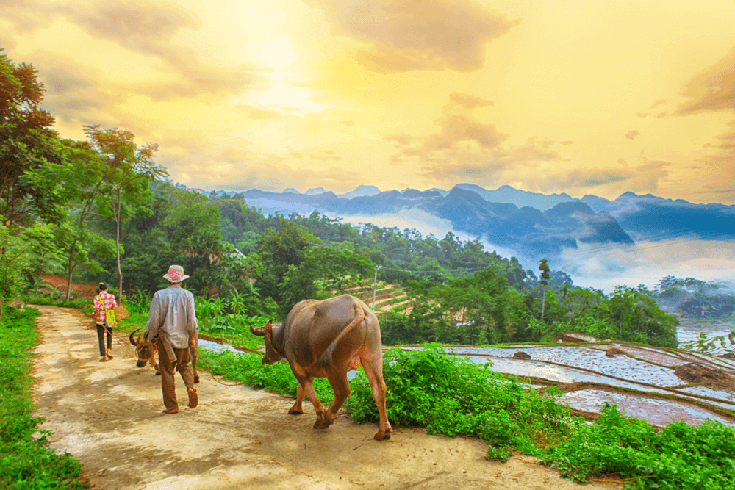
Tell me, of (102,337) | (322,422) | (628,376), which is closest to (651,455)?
(322,422)

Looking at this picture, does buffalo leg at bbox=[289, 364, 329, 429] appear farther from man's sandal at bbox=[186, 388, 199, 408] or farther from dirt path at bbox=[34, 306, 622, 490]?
man's sandal at bbox=[186, 388, 199, 408]

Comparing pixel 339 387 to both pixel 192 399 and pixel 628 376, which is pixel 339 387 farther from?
pixel 628 376

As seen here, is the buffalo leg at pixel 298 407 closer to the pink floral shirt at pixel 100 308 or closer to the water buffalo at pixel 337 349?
the water buffalo at pixel 337 349

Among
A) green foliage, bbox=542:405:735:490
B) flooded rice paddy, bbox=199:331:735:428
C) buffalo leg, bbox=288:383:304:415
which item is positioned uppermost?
green foliage, bbox=542:405:735:490

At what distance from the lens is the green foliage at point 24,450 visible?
3468mm

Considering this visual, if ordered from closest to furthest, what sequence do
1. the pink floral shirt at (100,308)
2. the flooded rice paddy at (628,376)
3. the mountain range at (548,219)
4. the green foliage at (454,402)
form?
the green foliage at (454,402) < the pink floral shirt at (100,308) < the flooded rice paddy at (628,376) < the mountain range at (548,219)

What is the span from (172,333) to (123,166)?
14941mm

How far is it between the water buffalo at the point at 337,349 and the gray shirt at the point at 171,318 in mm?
1955

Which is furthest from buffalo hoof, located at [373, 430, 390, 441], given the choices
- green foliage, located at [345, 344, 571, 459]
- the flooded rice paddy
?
the flooded rice paddy

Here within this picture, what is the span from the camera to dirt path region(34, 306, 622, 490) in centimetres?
368

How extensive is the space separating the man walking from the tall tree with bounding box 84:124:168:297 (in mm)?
13833

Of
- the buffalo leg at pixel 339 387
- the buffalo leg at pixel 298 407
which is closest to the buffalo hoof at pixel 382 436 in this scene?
the buffalo leg at pixel 339 387

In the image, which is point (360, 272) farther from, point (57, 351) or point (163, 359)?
point (163, 359)

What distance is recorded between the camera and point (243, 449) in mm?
4418
